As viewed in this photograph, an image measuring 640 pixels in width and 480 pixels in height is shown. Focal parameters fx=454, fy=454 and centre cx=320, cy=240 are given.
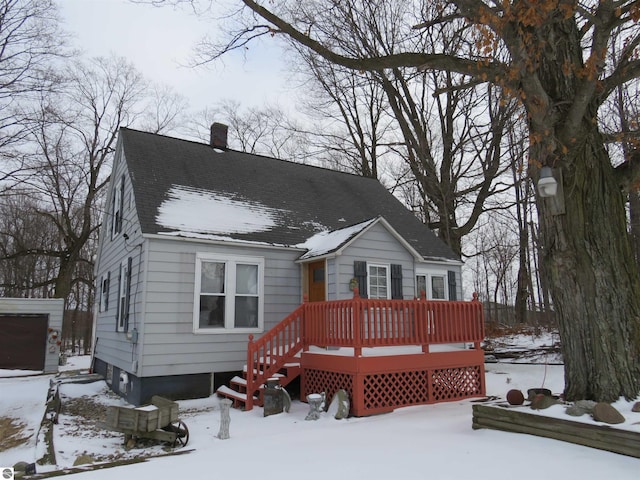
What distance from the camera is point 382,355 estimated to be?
25.6ft

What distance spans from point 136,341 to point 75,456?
11.3 ft

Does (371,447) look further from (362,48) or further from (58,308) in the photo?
(58,308)

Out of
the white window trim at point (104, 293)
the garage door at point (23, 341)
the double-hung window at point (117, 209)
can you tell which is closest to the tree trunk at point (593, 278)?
the double-hung window at point (117, 209)

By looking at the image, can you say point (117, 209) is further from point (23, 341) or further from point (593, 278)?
point (593, 278)

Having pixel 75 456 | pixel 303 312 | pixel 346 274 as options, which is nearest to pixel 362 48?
pixel 346 274

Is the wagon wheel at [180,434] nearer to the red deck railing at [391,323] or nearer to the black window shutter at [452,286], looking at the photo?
the red deck railing at [391,323]

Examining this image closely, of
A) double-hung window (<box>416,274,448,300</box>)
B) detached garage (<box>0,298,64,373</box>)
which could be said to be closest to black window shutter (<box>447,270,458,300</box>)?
double-hung window (<box>416,274,448,300</box>)

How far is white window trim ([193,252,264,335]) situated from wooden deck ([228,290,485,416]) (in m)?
1.29

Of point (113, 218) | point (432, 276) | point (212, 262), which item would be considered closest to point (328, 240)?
point (212, 262)

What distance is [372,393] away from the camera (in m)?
7.61

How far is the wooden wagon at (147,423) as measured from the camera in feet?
19.1

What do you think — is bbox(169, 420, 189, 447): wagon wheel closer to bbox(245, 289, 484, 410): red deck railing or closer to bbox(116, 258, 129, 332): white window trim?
bbox(245, 289, 484, 410): red deck railing

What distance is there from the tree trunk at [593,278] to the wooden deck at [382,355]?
270cm

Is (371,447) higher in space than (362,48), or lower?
lower
